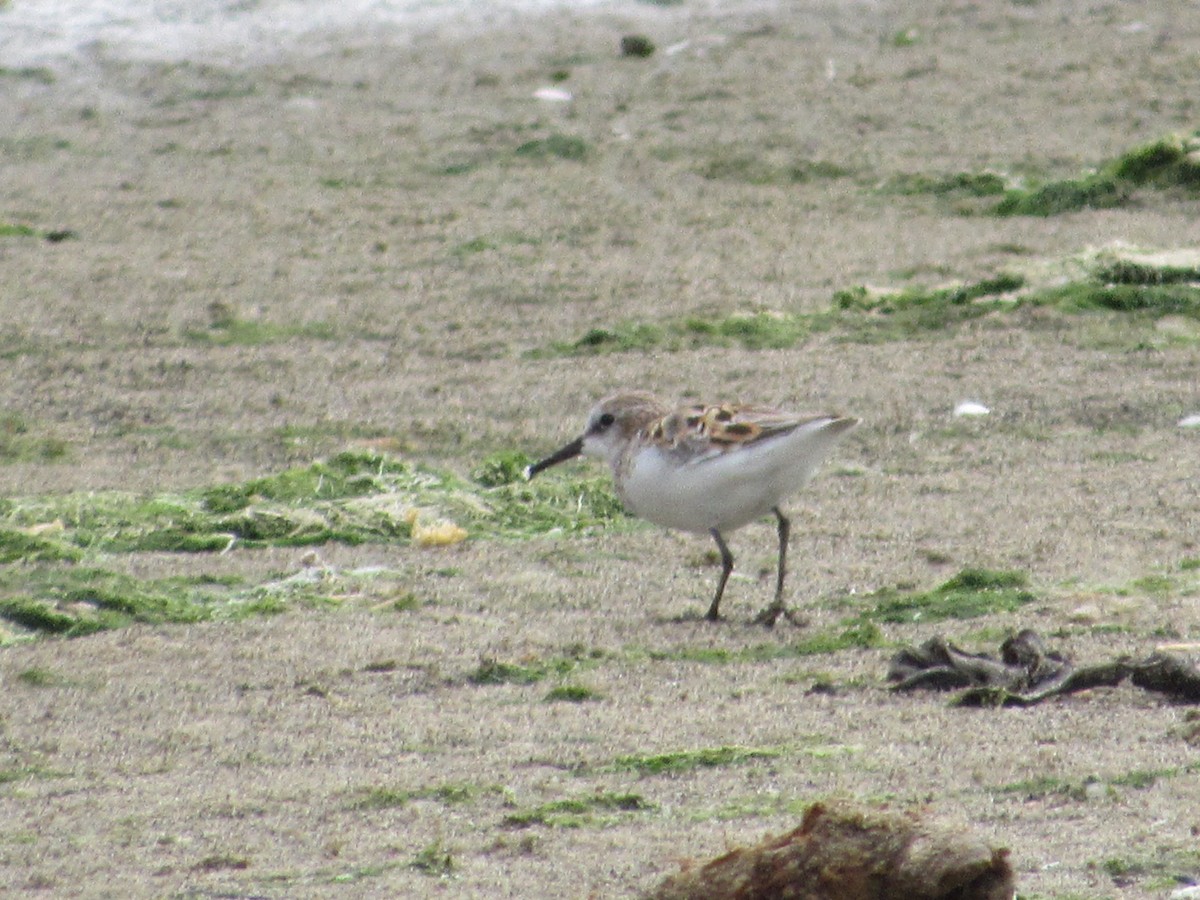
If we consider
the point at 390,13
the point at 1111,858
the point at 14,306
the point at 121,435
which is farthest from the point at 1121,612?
the point at 390,13

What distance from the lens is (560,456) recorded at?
22.2 feet

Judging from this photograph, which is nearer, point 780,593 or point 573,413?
point 780,593

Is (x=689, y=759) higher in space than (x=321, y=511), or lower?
higher

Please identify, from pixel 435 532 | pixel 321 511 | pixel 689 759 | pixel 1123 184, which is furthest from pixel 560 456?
pixel 1123 184

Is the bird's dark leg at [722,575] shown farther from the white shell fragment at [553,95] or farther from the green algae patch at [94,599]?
the white shell fragment at [553,95]

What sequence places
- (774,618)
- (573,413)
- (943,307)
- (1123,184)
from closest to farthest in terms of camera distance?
(774,618)
(573,413)
(943,307)
(1123,184)

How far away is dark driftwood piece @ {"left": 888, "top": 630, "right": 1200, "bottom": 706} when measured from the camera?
4664 millimetres

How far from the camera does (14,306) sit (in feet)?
29.3

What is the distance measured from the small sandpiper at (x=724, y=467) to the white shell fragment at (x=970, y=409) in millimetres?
1672

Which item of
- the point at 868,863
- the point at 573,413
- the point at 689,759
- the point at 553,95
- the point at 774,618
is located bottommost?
the point at 573,413

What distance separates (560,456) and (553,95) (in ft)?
19.2

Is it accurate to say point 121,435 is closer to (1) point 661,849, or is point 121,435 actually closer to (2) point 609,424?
(2) point 609,424

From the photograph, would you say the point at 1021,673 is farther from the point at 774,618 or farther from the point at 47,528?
the point at 47,528

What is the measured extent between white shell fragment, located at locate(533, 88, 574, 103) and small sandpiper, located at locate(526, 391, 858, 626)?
625cm
